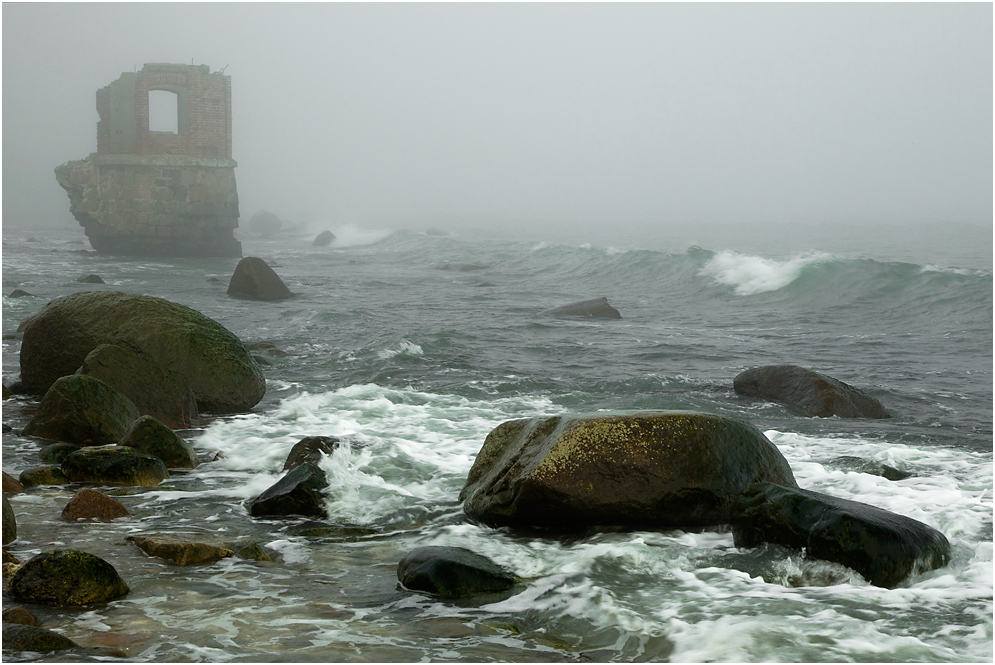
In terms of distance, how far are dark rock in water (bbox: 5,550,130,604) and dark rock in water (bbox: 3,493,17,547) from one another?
1.99 ft

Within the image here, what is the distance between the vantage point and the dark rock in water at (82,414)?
6336mm

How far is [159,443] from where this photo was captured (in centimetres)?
600

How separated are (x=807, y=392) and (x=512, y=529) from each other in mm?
4375

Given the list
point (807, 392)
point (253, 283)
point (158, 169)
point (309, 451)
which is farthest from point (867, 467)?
point (158, 169)

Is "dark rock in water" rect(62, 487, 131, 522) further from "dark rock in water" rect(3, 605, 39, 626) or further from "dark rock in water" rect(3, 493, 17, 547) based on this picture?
"dark rock in water" rect(3, 605, 39, 626)

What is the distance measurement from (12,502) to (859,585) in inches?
183

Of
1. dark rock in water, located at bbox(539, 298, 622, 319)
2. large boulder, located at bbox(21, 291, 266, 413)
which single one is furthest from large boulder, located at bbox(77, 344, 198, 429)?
dark rock in water, located at bbox(539, 298, 622, 319)

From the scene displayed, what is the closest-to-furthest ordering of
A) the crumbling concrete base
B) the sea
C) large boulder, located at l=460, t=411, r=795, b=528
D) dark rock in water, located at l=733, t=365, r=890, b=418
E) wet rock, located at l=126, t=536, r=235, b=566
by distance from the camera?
1. the sea
2. wet rock, located at l=126, t=536, r=235, b=566
3. large boulder, located at l=460, t=411, r=795, b=528
4. dark rock in water, located at l=733, t=365, r=890, b=418
5. the crumbling concrete base

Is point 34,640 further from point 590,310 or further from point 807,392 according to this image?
point 590,310

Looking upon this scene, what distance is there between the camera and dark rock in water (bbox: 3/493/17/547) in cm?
427

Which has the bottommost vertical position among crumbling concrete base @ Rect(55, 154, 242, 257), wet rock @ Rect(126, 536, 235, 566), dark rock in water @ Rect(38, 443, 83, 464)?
wet rock @ Rect(126, 536, 235, 566)

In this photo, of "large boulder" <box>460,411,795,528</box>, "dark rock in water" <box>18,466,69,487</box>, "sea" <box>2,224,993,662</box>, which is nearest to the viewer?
"sea" <box>2,224,993,662</box>

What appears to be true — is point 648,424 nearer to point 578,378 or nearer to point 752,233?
point 578,378

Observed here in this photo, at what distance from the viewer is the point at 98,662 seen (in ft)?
10.3
